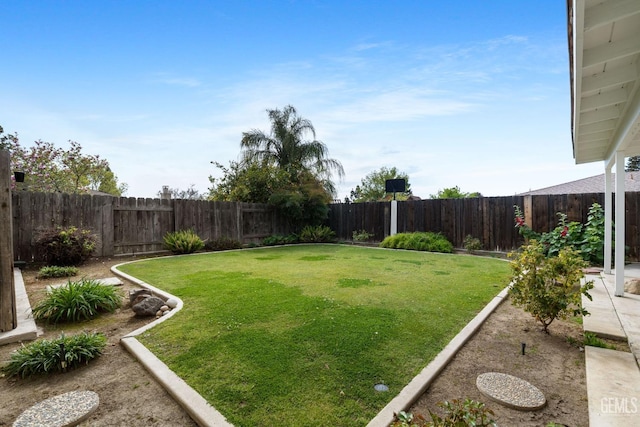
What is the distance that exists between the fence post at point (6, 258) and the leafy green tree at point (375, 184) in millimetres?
26530

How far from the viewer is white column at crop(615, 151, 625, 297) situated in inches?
150

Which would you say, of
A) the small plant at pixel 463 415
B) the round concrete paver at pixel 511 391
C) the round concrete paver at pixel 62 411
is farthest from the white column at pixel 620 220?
the round concrete paver at pixel 62 411

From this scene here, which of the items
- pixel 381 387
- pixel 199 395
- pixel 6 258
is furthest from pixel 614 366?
pixel 6 258

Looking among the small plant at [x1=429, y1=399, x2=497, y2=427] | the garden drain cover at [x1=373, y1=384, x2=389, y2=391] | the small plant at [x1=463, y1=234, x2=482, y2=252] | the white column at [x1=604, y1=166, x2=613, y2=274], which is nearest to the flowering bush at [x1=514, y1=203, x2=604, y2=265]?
the white column at [x1=604, y1=166, x2=613, y2=274]

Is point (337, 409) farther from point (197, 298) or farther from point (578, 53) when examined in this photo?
point (578, 53)

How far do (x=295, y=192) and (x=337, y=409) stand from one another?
10182 mm

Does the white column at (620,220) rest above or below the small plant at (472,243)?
above

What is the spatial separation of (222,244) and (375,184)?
2237 centimetres

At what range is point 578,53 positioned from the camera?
7.10 ft

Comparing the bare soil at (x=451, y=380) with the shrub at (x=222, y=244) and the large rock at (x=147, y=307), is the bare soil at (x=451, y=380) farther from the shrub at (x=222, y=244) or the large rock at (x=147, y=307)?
the shrub at (x=222, y=244)

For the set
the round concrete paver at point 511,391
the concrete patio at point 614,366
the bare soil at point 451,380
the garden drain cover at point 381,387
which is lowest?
the bare soil at point 451,380

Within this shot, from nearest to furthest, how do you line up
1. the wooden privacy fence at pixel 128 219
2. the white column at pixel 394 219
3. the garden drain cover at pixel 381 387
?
1. the garden drain cover at pixel 381 387
2. the wooden privacy fence at pixel 128 219
3. the white column at pixel 394 219

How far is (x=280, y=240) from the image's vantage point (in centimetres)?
1123

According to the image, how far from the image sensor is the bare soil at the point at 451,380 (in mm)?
1625
